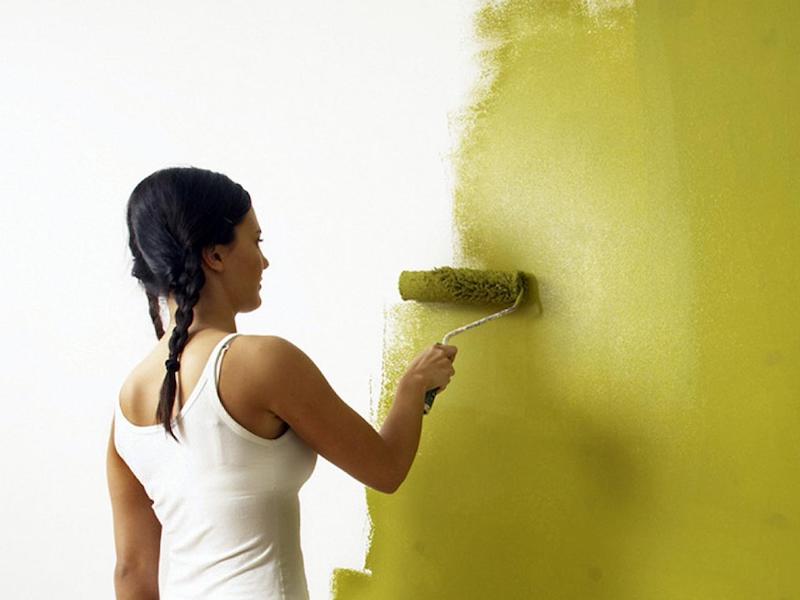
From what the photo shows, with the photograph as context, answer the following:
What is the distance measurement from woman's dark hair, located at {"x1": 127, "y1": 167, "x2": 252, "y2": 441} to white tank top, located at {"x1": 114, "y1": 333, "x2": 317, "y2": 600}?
4 centimetres

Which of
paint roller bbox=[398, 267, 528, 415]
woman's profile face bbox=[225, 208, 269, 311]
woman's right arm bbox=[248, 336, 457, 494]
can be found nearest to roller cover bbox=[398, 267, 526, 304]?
paint roller bbox=[398, 267, 528, 415]

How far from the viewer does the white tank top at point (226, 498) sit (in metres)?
1.08

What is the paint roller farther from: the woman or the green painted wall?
the woman

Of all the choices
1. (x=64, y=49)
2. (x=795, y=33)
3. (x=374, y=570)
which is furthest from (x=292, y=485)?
(x=64, y=49)

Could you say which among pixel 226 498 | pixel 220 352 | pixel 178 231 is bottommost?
pixel 226 498

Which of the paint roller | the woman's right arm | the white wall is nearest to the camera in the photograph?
the woman's right arm

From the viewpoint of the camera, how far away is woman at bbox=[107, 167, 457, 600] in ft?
3.52

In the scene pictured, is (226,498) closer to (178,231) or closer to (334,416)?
(334,416)

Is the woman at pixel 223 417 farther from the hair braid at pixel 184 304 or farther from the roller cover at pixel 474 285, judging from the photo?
the roller cover at pixel 474 285

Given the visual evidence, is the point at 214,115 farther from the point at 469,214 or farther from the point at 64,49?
the point at 469,214

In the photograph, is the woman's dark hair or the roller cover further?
the roller cover

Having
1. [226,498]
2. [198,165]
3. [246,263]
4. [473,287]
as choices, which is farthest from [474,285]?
[198,165]

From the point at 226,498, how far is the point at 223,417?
97mm

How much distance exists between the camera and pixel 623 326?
1.24 meters
